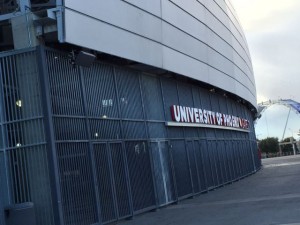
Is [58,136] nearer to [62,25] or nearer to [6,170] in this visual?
[6,170]

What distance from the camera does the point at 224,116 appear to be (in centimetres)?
3316

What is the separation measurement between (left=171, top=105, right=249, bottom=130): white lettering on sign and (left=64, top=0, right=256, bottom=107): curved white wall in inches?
63.6

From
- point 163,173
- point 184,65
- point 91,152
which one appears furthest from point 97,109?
point 184,65

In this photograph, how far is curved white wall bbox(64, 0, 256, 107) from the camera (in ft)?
51.3

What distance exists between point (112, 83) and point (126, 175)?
3.12 meters

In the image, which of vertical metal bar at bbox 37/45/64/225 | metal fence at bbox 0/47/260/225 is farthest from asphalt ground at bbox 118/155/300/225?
vertical metal bar at bbox 37/45/64/225

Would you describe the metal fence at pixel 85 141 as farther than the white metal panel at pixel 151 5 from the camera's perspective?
No

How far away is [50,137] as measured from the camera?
13656 millimetres

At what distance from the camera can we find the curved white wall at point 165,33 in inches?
616

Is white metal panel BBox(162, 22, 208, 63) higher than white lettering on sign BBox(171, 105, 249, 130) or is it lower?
higher

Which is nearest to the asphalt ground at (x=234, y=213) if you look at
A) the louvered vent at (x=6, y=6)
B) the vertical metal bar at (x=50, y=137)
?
the vertical metal bar at (x=50, y=137)

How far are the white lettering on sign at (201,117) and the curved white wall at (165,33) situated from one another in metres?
1.62

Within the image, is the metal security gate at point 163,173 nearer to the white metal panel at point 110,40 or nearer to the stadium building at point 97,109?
the stadium building at point 97,109

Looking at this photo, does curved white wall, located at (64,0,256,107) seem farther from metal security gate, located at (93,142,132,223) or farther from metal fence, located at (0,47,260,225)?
metal security gate, located at (93,142,132,223)
